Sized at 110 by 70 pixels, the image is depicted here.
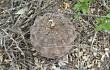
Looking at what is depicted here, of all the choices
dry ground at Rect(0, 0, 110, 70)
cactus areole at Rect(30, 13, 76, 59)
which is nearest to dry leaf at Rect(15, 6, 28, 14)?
dry ground at Rect(0, 0, 110, 70)

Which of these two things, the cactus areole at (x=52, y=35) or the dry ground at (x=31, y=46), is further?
the dry ground at (x=31, y=46)

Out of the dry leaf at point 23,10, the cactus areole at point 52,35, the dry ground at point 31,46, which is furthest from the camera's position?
the dry leaf at point 23,10

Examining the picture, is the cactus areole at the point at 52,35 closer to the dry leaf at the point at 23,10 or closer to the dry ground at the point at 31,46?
the dry ground at the point at 31,46

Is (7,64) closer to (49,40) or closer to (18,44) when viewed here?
(18,44)

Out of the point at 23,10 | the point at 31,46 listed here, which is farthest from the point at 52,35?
the point at 23,10

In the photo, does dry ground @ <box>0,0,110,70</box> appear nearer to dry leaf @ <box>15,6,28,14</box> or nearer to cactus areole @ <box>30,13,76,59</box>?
dry leaf @ <box>15,6,28,14</box>

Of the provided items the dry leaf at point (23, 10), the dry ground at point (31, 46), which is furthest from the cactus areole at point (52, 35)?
the dry leaf at point (23, 10)

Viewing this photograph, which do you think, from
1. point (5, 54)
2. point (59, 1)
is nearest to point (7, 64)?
point (5, 54)

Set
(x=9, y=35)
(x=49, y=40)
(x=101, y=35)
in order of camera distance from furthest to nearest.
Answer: (x=101, y=35)
(x=9, y=35)
(x=49, y=40)

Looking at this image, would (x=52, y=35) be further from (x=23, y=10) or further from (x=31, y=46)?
(x=23, y=10)
